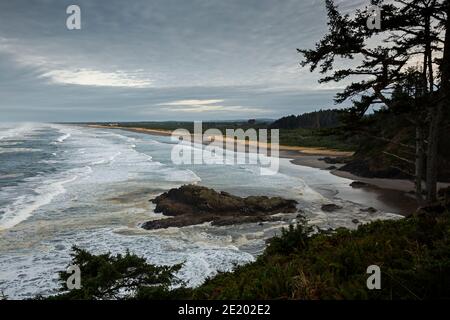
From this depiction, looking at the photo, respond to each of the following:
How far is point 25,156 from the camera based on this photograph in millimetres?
44250

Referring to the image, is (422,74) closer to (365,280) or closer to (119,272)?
(365,280)

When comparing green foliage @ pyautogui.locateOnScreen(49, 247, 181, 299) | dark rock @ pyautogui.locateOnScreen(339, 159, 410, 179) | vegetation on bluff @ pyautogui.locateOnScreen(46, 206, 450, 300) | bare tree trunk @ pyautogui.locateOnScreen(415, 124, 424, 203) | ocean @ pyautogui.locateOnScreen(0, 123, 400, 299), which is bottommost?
ocean @ pyautogui.locateOnScreen(0, 123, 400, 299)

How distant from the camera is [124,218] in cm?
1691

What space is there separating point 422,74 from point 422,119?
127 centimetres

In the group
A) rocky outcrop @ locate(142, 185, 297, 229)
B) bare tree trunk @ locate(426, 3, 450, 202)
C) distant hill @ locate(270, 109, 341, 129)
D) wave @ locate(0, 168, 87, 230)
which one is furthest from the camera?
distant hill @ locate(270, 109, 341, 129)

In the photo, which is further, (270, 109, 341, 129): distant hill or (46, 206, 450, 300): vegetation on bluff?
(270, 109, 341, 129): distant hill

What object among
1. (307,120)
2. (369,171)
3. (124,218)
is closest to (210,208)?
(124,218)

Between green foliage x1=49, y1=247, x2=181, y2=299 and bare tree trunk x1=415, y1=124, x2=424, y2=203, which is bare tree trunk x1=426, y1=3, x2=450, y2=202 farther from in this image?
green foliage x1=49, y1=247, x2=181, y2=299

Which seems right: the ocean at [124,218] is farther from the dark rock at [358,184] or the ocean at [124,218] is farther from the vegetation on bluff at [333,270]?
the vegetation on bluff at [333,270]

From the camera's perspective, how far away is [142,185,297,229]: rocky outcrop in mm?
Result: 16281

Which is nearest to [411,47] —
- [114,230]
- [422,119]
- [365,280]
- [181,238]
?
[422,119]

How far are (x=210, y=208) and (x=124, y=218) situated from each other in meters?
4.25

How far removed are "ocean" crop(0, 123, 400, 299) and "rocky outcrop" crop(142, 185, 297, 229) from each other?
1.99 ft

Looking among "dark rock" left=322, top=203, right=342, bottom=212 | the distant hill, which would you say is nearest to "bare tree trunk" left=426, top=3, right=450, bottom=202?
"dark rock" left=322, top=203, right=342, bottom=212
